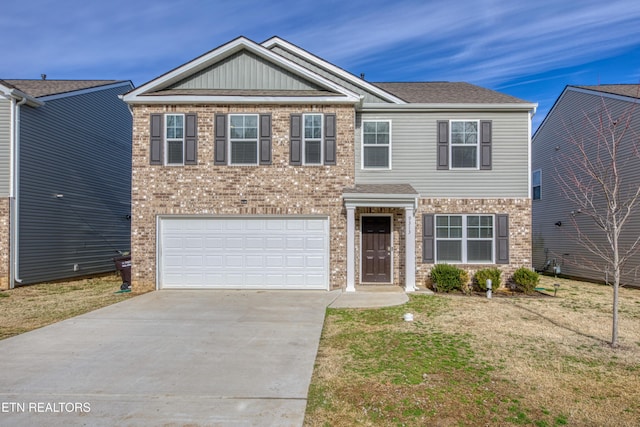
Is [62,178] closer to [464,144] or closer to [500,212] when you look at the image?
[464,144]

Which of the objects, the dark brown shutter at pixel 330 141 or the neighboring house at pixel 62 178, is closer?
the dark brown shutter at pixel 330 141

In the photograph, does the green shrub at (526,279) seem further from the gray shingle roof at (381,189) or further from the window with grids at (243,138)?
the window with grids at (243,138)

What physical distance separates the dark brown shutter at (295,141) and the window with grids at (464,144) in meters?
4.57

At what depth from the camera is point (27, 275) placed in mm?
13266

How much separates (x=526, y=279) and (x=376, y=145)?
5700mm

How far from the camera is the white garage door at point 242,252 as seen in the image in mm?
11906

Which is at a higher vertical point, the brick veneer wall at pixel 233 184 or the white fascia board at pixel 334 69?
the white fascia board at pixel 334 69

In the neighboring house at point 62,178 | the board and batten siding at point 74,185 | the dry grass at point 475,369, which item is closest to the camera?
the dry grass at point 475,369

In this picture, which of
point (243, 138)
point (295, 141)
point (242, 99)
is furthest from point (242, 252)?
point (242, 99)

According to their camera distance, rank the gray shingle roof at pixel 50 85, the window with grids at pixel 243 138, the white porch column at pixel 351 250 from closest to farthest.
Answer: the white porch column at pixel 351 250 → the window with grids at pixel 243 138 → the gray shingle roof at pixel 50 85

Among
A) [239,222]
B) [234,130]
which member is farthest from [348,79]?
[239,222]

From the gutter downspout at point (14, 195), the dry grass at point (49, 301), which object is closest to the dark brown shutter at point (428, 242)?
the dry grass at point (49, 301)

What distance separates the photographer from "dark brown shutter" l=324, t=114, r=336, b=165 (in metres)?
11.9

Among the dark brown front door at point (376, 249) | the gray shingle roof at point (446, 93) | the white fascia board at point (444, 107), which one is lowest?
the dark brown front door at point (376, 249)
